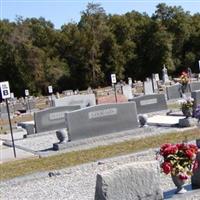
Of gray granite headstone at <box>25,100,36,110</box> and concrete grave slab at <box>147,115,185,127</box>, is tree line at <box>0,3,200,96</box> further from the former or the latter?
concrete grave slab at <box>147,115,185,127</box>

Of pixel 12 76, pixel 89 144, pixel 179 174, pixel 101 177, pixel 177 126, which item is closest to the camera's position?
pixel 101 177

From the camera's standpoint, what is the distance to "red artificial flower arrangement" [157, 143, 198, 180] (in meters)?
6.62

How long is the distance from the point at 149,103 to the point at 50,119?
4461 millimetres

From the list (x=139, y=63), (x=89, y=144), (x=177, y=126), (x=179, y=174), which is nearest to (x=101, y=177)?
(x=179, y=174)

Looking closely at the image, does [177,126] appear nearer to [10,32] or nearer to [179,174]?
[179,174]

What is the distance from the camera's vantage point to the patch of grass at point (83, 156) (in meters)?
12.8

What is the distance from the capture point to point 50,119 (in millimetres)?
21766

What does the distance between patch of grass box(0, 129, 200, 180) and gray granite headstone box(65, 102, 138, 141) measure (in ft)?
5.68

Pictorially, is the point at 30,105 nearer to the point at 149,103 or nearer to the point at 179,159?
the point at 149,103

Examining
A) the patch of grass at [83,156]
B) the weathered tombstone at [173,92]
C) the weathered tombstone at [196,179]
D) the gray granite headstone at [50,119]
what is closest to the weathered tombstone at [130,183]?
the weathered tombstone at [196,179]

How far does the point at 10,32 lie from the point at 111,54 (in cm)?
1481

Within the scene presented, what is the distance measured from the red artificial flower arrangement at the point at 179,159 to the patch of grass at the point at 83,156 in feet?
19.6

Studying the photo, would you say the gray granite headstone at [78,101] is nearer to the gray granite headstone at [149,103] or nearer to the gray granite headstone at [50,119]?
the gray granite headstone at [149,103]

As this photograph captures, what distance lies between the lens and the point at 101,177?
6.17 m
